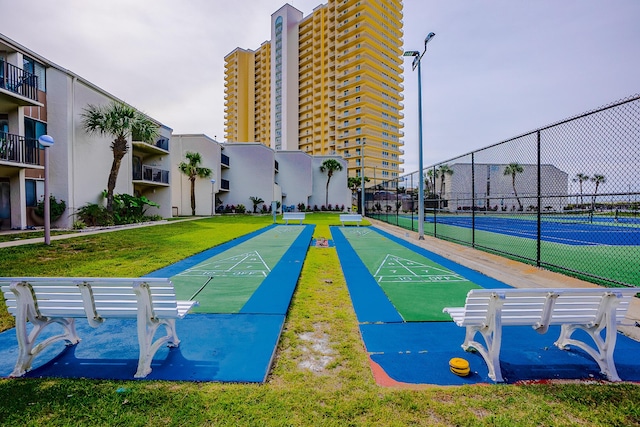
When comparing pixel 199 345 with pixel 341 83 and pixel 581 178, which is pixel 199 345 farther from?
pixel 341 83

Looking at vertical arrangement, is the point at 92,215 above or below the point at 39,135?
below

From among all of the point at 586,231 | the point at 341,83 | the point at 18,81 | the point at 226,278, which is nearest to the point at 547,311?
the point at 226,278

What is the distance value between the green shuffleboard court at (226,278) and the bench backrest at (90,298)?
1871 millimetres

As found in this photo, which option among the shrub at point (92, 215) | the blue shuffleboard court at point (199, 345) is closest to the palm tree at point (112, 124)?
the shrub at point (92, 215)

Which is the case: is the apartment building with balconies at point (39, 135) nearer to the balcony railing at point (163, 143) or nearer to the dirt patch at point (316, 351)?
the balcony railing at point (163, 143)

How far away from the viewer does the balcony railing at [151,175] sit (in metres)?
26.5

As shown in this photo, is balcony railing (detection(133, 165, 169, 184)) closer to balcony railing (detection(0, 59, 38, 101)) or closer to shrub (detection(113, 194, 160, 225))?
shrub (detection(113, 194, 160, 225))

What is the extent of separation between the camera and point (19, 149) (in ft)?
53.2

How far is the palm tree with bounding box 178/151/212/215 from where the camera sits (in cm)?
3556

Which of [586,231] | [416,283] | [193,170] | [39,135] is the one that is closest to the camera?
[416,283]

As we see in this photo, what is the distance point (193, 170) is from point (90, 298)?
3498cm

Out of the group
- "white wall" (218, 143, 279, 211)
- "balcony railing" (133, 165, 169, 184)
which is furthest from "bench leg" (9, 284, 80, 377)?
"white wall" (218, 143, 279, 211)

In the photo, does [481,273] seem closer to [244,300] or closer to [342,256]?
[342,256]

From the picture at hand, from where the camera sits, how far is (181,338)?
4230 millimetres
